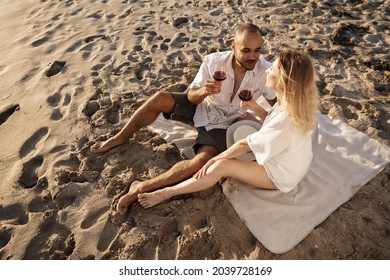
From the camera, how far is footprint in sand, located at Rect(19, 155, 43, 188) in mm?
3523

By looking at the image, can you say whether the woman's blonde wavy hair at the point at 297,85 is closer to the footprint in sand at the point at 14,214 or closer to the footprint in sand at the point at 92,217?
the footprint in sand at the point at 92,217

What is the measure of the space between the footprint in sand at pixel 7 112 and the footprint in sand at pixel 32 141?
54 centimetres

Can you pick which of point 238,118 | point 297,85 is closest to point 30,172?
point 238,118

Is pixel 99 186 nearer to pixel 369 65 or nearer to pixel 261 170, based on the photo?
pixel 261 170

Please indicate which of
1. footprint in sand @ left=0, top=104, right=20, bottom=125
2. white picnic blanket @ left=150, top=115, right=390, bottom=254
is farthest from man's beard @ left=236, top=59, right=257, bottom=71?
footprint in sand @ left=0, top=104, right=20, bottom=125

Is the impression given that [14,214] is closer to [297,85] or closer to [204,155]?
[204,155]

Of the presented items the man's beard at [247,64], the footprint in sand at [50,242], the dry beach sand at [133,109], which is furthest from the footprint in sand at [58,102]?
the man's beard at [247,64]

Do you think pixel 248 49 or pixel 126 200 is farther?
pixel 248 49

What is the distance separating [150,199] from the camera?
3.22 meters

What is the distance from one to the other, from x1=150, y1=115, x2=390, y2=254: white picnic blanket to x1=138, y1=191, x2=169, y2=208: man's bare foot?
60cm

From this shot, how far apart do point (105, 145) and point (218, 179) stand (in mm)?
1364

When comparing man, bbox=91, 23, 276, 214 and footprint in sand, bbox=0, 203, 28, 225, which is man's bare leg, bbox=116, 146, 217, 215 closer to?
man, bbox=91, 23, 276, 214
